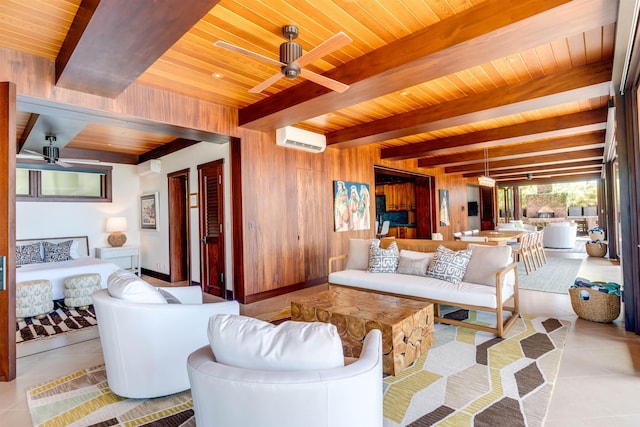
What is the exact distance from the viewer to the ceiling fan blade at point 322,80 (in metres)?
2.68

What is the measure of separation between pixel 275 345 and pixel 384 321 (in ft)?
4.84

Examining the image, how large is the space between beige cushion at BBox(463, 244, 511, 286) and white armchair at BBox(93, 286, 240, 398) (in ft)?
9.64

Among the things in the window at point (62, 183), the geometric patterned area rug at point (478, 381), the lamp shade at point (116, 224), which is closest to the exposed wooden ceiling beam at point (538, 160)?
the geometric patterned area rug at point (478, 381)

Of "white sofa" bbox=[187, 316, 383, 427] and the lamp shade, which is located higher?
the lamp shade

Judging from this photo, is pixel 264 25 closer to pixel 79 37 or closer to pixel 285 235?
pixel 79 37

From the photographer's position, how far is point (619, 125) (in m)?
3.26

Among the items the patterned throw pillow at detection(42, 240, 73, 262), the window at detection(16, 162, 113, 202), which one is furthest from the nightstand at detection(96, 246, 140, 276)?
the window at detection(16, 162, 113, 202)

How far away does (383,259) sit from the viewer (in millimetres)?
4352

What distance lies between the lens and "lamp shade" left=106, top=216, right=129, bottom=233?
6754 mm

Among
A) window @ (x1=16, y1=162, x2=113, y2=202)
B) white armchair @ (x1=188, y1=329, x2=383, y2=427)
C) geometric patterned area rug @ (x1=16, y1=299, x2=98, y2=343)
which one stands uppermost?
window @ (x1=16, y1=162, x2=113, y2=202)

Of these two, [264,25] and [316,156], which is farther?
[316,156]

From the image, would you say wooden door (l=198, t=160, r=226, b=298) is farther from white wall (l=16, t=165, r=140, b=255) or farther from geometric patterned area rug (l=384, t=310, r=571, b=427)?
geometric patterned area rug (l=384, t=310, r=571, b=427)

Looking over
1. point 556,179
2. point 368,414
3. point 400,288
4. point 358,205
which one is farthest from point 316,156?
point 556,179

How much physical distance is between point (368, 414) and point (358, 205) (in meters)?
5.54
